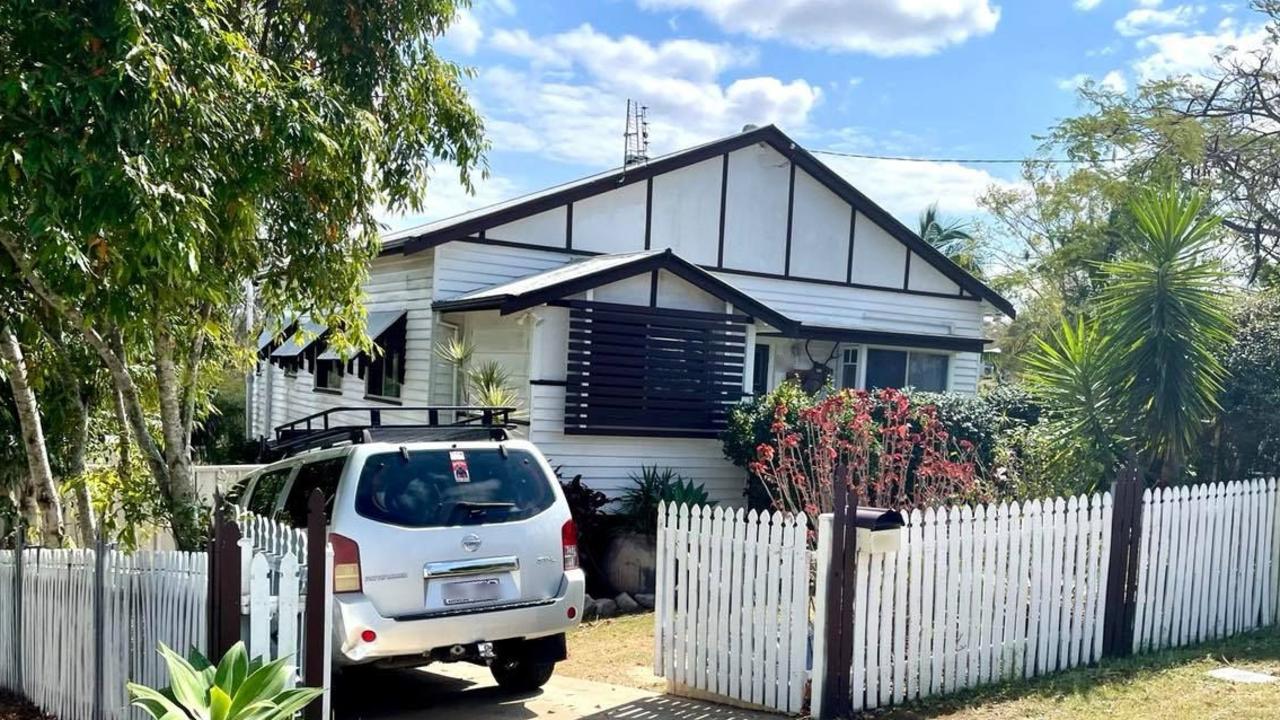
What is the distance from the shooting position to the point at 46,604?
687 cm

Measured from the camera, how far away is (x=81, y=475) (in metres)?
8.74

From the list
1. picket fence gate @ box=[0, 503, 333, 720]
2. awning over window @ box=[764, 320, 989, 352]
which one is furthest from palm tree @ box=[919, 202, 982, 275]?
picket fence gate @ box=[0, 503, 333, 720]

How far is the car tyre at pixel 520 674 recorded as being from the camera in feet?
24.1

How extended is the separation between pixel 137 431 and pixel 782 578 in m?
4.61

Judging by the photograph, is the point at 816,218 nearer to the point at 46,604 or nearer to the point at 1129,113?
the point at 1129,113

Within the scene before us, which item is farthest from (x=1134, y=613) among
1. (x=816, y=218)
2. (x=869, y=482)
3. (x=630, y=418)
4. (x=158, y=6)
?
(x=816, y=218)

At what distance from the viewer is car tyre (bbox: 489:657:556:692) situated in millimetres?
7332

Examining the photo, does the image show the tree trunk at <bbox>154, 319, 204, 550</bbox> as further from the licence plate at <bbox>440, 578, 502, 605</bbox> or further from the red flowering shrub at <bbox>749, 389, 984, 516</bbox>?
the red flowering shrub at <bbox>749, 389, 984, 516</bbox>

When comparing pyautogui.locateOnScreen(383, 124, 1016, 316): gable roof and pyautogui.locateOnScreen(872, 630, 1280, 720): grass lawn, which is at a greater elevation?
pyautogui.locateOnScreen(383, 124, 1016, 316): gable roof

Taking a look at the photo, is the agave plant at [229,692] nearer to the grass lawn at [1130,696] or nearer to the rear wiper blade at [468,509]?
the rear wiper blade at [468,509]

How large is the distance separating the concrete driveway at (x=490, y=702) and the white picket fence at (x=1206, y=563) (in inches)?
129

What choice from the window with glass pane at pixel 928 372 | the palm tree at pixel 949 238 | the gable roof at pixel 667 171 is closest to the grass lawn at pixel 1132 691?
the gable roof at pixel 667 171

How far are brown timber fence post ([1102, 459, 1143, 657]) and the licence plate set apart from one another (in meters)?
4.34

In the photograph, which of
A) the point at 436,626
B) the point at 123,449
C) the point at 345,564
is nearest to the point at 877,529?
the point at 436,626
